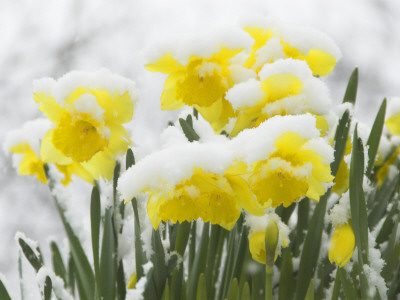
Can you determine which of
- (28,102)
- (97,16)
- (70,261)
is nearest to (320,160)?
(70,261)

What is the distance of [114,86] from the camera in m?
0.75

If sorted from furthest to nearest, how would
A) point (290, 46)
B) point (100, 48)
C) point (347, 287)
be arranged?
point (100, 48), point (290, 46), point (347, 287)

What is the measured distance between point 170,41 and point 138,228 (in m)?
0.30

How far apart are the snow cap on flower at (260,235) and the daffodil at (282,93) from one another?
0.15 meters

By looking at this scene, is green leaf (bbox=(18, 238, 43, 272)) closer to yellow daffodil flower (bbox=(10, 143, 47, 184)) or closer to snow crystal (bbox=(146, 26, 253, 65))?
yellow daffodil flower (bbox=(10, 143, 47, 184))

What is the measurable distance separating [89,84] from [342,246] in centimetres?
44

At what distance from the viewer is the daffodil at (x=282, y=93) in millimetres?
700

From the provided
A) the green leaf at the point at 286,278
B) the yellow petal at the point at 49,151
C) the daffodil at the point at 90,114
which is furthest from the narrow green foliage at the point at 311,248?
the yellow petal at the point at 49,151

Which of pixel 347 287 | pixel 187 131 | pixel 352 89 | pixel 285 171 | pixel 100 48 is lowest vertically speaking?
pixel 347 287

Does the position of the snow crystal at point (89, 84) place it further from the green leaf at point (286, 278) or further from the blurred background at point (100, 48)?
the blurred background at point (100, 48)

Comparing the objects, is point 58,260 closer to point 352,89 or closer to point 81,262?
point 81,262

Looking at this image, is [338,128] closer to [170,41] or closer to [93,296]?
[170,41]

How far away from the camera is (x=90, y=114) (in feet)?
2.39

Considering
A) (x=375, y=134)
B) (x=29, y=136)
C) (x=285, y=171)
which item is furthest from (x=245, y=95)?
(x=29, y=136)
